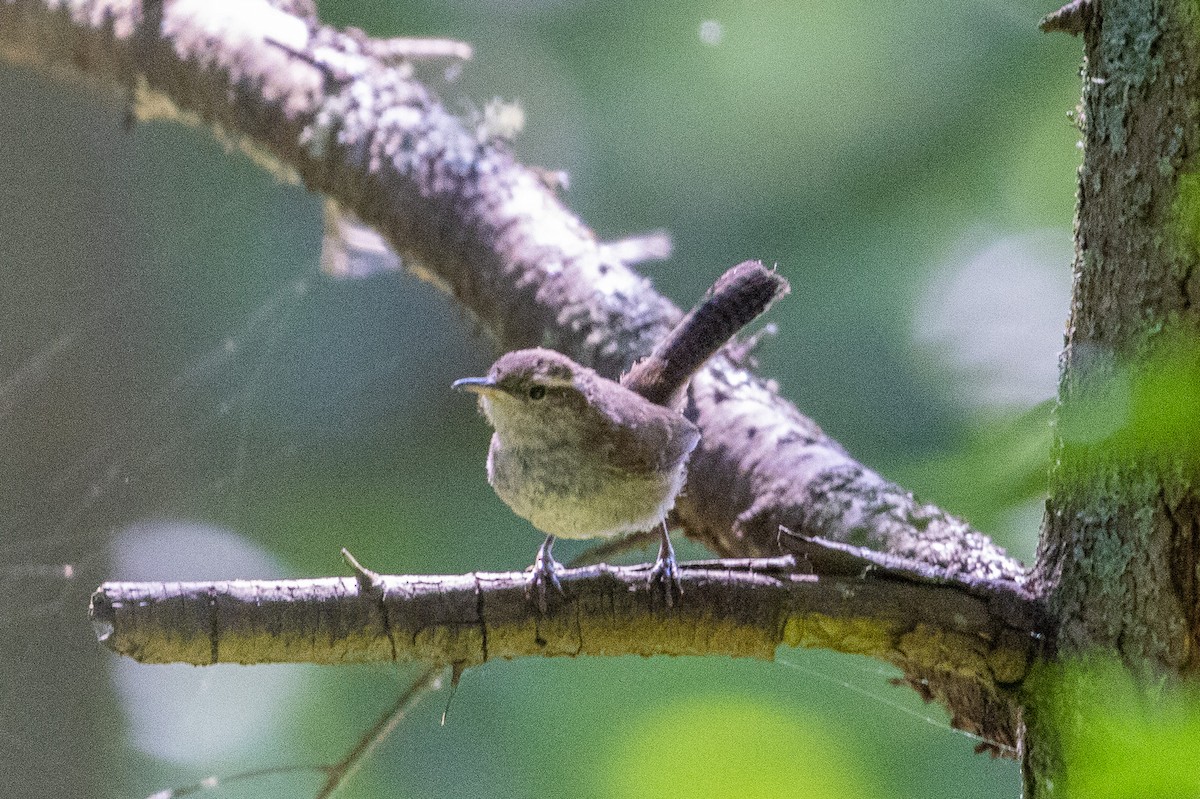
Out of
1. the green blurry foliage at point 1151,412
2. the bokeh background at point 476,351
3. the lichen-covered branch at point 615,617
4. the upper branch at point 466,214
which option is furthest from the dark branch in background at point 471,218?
A: the green blurry foliage at point 1151,412

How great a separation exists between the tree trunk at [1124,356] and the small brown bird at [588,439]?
0.56 m

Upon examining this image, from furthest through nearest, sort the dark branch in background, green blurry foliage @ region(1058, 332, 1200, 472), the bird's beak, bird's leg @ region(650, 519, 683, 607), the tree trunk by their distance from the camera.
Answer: the dark branch in background → the bird's beak → bird's leg @ region(650, 519, 683, 607) → the tree trunk → green blurry foliage @ region(1058, 332, 1200, 472)

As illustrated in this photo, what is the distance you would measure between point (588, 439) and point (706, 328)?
0.29m

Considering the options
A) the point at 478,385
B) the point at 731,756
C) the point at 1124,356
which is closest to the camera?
the point at 1124,356

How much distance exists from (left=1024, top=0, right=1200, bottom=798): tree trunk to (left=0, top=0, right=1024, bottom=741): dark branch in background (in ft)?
1.17

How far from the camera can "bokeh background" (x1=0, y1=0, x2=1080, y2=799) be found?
74.4 inches

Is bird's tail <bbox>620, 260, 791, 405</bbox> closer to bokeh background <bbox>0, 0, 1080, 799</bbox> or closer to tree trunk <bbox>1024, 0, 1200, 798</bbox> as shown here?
bokeh background <bbox>0, 0, 1080, 799</bbox>

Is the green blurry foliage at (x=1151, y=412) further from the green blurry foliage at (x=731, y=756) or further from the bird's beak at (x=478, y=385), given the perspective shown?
the bird's beak at (x=478, y=385)

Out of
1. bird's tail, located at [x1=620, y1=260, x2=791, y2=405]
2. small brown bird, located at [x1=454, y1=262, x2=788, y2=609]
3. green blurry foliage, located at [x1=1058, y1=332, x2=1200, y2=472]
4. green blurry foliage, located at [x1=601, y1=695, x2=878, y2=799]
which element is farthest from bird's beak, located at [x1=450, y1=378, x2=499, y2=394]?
green blurry foliage, located at [x1=1058, y1=332, x2=1200, y2=472]

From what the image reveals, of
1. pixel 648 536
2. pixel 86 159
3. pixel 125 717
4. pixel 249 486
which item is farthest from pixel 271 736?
pixel 86 159

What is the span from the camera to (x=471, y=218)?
7.77 ft

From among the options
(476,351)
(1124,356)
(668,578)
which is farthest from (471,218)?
(1124,356)

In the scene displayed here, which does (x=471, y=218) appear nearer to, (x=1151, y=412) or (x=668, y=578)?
(x=668, y=578)

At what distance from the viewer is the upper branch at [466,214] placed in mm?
1812
